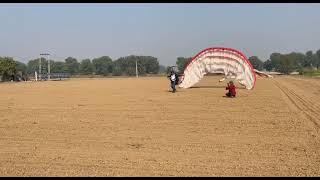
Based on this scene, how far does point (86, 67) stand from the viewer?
16088 cm

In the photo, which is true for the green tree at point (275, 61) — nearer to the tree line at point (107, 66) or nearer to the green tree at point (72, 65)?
the tree line at point (107, 66)

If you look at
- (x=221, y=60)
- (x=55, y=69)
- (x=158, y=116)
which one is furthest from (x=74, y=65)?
(x=158, y=116)

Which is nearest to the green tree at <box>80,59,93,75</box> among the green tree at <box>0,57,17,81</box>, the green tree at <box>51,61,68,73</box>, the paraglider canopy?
the green tree at <box>51,61,68,73</box>

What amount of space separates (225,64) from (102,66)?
139 metres

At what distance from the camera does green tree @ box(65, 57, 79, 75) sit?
6349 inches

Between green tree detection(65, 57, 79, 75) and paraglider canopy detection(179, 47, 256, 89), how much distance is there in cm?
13121

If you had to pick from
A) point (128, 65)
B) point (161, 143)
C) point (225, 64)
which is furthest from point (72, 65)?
point (161, 143)

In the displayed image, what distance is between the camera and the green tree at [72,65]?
16127 cm

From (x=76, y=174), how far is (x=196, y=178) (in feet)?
5.81

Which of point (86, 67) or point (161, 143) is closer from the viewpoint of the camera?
point (161, 143)

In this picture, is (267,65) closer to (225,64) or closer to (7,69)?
(7,69)

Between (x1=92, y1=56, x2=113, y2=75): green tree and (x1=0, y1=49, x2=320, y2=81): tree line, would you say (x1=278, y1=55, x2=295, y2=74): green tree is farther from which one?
(x1=92, y1=56, x2=113, y2=75): green tree

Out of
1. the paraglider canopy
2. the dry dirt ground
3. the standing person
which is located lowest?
the dry dirt ground

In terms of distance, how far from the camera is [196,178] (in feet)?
22.6
